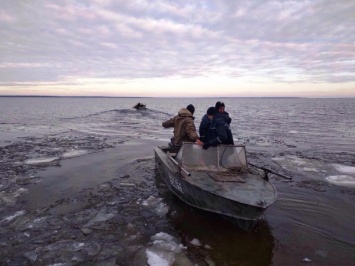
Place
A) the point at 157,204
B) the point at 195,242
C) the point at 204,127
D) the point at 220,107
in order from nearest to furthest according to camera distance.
A: the point at 195,242 < the point at 157,204 < the point at 220,107 < the point at 204,127

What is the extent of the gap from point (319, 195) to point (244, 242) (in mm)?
4119

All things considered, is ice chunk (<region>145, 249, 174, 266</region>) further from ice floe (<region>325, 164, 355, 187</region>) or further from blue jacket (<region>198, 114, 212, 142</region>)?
ice floe (<region>325, 164, 355, 187</region>)

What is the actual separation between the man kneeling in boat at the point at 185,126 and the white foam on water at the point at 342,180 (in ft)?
17.8

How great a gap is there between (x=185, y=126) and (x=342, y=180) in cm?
614

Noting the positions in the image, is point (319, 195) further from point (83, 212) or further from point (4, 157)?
point (4, 157)

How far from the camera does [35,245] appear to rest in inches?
221

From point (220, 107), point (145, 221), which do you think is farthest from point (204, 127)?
point (145, 221)

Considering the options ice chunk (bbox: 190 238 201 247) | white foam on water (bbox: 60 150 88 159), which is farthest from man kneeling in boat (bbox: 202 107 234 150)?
white foam on water (bbox: 60 150 88 159)

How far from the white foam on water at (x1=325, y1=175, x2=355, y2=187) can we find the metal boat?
4.18 metres

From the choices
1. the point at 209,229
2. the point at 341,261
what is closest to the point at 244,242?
the point at 209,229

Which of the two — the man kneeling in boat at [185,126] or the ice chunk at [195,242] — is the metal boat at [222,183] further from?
the man kneeling in boat at [185,126]

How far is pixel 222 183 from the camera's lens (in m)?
6.52

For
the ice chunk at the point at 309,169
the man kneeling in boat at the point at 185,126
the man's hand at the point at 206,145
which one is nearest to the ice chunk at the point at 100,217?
the man's hand at the point at 206,145

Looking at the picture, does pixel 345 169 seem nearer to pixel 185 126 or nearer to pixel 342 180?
pixel 342 180
